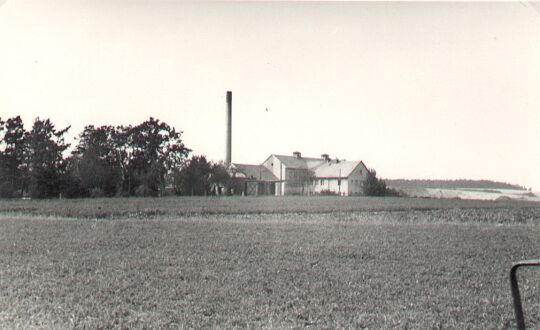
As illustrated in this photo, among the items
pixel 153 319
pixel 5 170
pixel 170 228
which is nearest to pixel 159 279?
pixel 153 319

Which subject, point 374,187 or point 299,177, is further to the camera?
point 299,177

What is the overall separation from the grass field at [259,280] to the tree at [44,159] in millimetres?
38738

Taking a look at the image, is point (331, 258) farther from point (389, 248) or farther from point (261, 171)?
point (261, 171)

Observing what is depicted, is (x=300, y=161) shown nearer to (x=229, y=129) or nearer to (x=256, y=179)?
(x=256, y=179)

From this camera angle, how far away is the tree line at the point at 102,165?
183 ft

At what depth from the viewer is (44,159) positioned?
5856 centimetres

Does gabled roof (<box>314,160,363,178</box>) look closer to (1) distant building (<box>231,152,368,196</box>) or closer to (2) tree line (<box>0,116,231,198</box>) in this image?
(1) distant building (<box>231,152,368,196</box>)

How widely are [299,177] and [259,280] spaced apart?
73444 millimetres

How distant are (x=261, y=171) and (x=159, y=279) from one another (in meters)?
75.6

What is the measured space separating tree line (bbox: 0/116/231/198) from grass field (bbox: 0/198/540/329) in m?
40.8

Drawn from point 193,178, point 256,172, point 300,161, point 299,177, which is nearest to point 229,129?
point 193,178

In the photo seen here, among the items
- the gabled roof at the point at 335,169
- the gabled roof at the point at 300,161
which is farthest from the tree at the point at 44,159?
the gabled roof at the point at 335,169

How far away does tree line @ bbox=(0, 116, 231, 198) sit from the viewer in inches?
2195

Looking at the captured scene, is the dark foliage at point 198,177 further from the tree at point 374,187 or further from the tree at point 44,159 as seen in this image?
the tree at point 374,187
